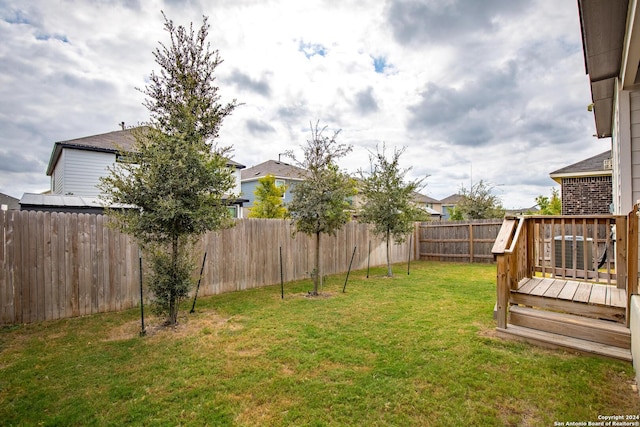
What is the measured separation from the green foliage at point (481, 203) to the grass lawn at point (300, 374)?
11533 mm

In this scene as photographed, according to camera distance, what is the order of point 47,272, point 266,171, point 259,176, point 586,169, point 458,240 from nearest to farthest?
1. point 47,272
2. point 586,169
3. point 458,240
4. point 259,176
5. point 266,171

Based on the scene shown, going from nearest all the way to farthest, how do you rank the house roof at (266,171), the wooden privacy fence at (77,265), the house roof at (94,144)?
the wooden privacy fence at (77,265), the house roof at (94,144), the house roof at (266,171)

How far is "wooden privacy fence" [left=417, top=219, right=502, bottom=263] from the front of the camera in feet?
40.4

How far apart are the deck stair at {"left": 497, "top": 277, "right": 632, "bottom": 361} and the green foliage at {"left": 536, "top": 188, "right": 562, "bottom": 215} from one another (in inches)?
682

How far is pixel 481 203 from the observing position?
49.5ft

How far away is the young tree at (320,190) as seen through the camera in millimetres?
6547

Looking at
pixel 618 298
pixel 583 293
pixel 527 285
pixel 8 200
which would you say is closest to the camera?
pixel 618 298

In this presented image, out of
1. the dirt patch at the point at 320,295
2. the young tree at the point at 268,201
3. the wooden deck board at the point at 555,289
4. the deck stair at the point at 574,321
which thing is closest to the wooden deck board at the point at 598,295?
the deck stair at the point at 574,321

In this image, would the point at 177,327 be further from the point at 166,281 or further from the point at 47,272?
the point at 47,272

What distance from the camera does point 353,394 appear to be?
8.55 feet

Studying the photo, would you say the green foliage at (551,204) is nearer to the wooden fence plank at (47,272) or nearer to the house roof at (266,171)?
the house roof at (266,171)

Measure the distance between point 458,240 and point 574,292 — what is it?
9.18 metres

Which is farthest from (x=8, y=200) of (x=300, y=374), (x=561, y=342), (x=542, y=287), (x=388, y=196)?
(x=561, y=342)

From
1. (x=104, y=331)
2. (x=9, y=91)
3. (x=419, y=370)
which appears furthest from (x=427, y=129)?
(x=9, y=91)
